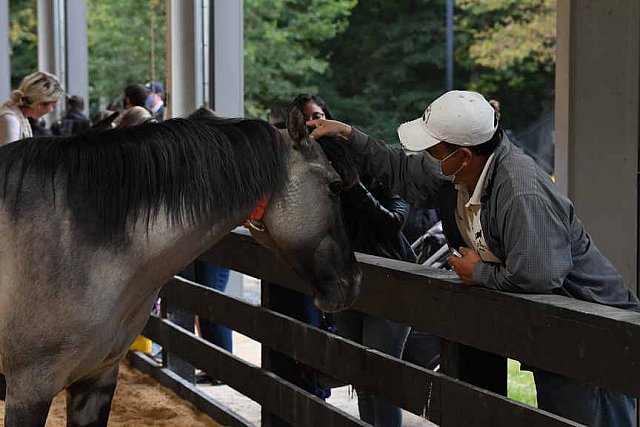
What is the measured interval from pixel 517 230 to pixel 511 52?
2098 centimetres

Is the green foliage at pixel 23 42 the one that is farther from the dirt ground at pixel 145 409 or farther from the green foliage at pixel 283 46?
the dirt ground at pixel 145 409

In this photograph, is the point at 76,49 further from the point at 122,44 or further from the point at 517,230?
the point at 517,230

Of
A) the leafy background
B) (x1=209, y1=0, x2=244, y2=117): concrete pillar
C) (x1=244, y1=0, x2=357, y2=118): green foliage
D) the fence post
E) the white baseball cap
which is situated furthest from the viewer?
(x1=244, y1=0, x2=357, y2=118): green foliage

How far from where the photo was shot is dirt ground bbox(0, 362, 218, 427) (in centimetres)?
544

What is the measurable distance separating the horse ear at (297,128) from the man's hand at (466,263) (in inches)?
24.9

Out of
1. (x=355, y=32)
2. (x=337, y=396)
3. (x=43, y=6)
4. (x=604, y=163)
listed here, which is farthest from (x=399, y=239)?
(x=355, y=32)

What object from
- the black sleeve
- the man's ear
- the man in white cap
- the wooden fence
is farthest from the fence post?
the man's ear

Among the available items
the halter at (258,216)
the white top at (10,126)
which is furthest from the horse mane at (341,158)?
the white top at (10,126)

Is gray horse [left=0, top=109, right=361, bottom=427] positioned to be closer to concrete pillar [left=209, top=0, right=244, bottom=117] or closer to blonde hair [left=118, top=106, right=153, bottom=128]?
blonde hair [left=118, top=106, right=153, bottom=128]

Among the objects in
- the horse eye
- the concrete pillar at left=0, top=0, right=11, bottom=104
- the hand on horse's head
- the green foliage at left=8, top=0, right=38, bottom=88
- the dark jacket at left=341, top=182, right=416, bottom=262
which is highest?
the green foliage at left=8, top=0, right=38, bottom=88

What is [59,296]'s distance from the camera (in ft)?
10.8

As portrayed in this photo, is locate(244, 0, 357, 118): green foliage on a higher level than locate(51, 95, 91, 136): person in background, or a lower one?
higher

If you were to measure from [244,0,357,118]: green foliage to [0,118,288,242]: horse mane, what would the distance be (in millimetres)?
20362

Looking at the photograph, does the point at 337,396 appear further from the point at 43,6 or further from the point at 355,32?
the point at 355,32
